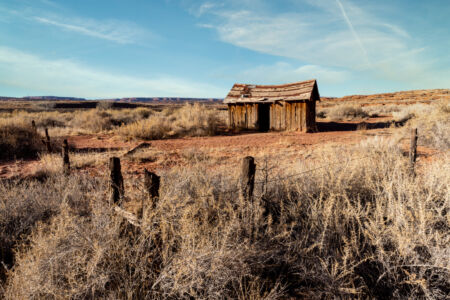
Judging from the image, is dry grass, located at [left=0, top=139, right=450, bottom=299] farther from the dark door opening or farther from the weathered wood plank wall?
the dark door opening

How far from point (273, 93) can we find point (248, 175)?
13218 millimetres

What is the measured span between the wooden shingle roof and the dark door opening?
73cm

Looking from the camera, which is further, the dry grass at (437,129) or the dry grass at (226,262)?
the dry grass at (437,129)

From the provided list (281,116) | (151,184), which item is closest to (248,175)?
(151,184)

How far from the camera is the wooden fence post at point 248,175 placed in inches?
119

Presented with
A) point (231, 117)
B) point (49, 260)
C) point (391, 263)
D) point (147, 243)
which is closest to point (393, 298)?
point (391, 263)

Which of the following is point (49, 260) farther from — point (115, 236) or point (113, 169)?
point (113, 169)

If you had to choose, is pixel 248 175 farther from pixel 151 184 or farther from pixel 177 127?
pixel 177 127

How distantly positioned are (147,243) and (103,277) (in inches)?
25.0

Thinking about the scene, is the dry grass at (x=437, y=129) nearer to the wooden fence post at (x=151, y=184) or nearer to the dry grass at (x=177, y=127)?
the wooden fence post at (x=151, y=184)

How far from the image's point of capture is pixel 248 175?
10.0ft

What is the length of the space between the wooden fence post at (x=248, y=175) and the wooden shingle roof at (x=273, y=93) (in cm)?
1156

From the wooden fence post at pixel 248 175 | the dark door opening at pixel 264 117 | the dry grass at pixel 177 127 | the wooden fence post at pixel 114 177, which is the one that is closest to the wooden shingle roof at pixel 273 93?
the dark door opening at pixel 264 117

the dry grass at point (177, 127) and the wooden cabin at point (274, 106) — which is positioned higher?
→ the wooden cabin at point (274, 106)
